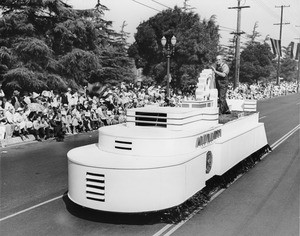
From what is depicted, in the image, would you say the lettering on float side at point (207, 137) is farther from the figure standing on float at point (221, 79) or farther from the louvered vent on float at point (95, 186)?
the figure standing on float at point (221, 79)

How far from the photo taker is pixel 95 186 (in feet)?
21.1

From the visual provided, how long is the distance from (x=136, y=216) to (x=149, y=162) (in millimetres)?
1189

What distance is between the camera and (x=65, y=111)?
16594 millimetres

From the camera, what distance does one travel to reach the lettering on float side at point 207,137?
7.70 meters

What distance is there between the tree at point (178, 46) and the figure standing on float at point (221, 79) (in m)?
22.1

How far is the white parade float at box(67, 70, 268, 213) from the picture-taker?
6.32 m

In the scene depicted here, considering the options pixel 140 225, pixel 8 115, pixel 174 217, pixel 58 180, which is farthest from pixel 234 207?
pixel 8 115

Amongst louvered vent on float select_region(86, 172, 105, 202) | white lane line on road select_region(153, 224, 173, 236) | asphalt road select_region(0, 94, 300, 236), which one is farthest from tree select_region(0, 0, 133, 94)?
white lane line on road select_region(153, 224, 173, 236)

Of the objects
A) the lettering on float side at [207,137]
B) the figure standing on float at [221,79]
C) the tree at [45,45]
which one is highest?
the tree at [45,45]

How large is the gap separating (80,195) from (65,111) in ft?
34.0

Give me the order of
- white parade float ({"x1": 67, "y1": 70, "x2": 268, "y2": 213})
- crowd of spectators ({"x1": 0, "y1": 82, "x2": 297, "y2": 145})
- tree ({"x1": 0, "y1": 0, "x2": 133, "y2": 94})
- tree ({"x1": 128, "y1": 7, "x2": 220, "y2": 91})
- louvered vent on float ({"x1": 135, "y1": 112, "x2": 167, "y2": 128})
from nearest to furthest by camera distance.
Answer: white parade float ({"x1": 67, "y1": 70, "x2": 268, "y2": 213}) → louvered vent on float ({"x1": 135, "y1": 112, "x2": 167, "y2": 128}) → crowd of spectators ({"x1": 0, "y1": 82, "x2": 297, "y2": 145}) → tree ({"x1": 0, "y1": 0, "x2": 133, "y2": 94}) → tree ({"x1": 128, "y1": 7, "x2": 220, "y2": 91})

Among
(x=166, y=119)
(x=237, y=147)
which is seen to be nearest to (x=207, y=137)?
(x=166, y=119)

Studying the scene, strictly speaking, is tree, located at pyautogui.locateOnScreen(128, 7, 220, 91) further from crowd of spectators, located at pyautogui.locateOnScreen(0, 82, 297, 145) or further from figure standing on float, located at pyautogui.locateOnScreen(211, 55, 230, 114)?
figure standing on float, located at pyautogui.locateOnScreen(211, 55, 230, 114)

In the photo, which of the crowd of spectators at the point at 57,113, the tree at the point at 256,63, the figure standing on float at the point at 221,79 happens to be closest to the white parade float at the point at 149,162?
the figure standing on float at the point at 221,79
